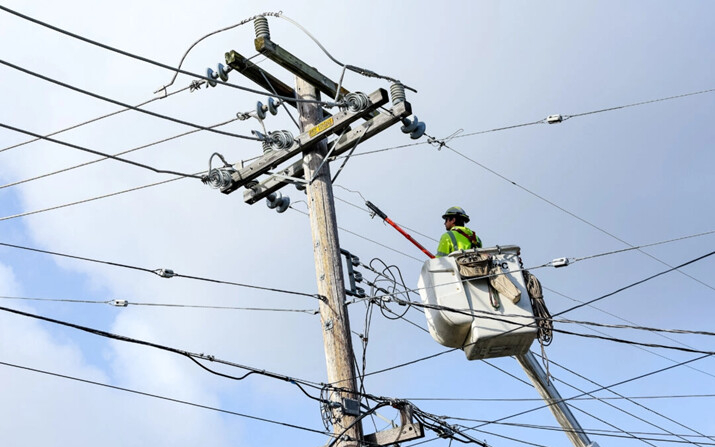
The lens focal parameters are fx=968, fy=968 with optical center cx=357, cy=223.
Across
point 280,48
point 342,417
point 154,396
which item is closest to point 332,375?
point 342,417

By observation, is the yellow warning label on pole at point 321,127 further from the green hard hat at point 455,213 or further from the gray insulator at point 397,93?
the green hard hat at point 455,213

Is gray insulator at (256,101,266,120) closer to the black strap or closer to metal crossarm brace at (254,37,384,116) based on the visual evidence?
metal crossarm brace at (254,37,384,116)

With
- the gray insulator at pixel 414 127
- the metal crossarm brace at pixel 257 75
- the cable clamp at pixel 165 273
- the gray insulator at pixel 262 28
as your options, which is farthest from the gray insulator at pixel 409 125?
the cable clamp at pixel 165 273

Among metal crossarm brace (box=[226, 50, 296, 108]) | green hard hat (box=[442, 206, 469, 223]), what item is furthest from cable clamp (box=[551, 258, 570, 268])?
metal crossarm brace (box=[226, 50, 296, 108])

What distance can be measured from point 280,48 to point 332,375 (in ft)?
12.0

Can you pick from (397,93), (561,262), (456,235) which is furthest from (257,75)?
(561,262)

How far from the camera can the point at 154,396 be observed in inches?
388

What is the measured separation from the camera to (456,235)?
10875 millimetres

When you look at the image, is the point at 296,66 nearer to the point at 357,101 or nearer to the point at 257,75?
the point at 257,75

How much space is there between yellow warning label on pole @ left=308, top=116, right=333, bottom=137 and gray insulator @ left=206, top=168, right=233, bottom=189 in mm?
1032

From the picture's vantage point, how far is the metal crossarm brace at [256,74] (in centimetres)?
1062

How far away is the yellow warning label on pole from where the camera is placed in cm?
1051

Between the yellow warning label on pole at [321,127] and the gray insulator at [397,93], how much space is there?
72cm

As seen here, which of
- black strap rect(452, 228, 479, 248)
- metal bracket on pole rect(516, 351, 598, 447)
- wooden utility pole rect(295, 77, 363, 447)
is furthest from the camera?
metal bracket on pole rect(516, 351, 598, 447)
